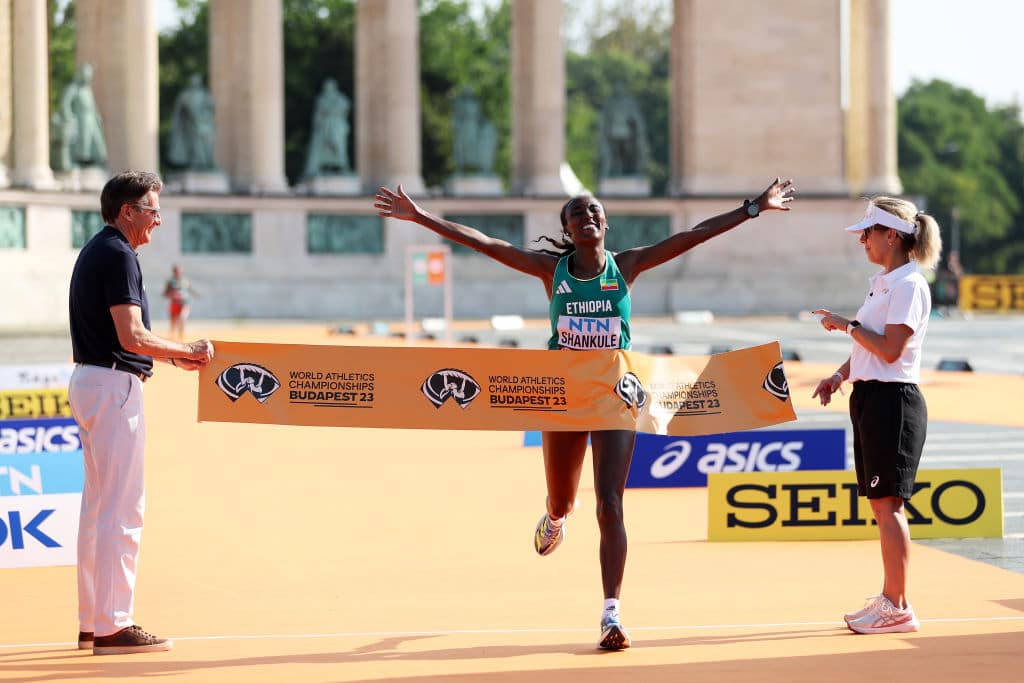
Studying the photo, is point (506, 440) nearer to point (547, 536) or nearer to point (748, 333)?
point (547, 536)

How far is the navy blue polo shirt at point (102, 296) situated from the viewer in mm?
10555

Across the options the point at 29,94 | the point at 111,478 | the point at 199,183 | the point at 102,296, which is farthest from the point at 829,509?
the point at 199,183

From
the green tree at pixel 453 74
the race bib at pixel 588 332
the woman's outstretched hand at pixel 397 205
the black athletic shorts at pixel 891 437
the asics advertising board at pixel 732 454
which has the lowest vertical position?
the asics advertising board at pixel 732 454

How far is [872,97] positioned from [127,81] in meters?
31.4

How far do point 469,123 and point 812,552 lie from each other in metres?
55.5

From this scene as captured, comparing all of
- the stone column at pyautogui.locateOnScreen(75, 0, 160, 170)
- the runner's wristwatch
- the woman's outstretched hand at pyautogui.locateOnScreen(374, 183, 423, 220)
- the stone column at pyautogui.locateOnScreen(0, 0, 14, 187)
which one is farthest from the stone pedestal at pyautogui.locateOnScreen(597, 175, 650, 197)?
the runner's wristwatch

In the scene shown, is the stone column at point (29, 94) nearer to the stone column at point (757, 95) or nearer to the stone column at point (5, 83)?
the stone column at point (5, 83)

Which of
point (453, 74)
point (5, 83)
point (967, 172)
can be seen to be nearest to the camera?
point (5, 83)

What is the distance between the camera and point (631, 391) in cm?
1158

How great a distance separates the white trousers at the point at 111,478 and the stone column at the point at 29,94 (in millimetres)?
48622

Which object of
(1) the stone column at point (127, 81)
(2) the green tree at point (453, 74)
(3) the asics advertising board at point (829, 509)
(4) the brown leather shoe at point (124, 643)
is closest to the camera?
(4) the brown leather shoe at point (124, 643)

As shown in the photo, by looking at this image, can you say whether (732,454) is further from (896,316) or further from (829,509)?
(896,316)

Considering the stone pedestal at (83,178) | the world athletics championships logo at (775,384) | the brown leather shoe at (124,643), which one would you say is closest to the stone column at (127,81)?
the stone pedestal at (83,178)

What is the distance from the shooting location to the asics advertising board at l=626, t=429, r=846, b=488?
734 inches
